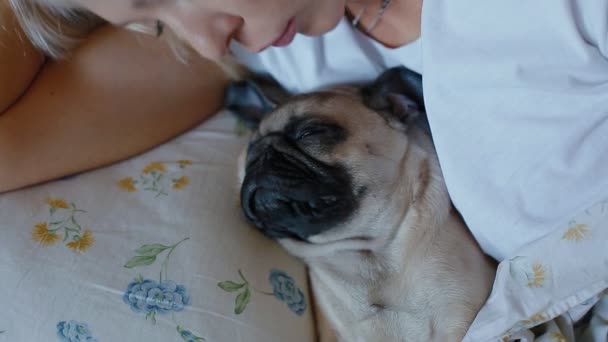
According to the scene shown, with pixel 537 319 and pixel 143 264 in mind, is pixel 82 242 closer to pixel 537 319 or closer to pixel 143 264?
pixel 143 264

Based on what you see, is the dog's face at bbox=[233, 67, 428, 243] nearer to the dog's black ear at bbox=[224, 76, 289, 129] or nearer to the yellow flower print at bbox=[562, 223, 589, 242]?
the dog's black ear at bbox=[224, 76, 289, 129]

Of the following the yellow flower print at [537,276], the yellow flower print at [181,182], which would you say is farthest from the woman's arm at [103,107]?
the yellow flower print at [537,276]

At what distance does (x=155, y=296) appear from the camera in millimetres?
886

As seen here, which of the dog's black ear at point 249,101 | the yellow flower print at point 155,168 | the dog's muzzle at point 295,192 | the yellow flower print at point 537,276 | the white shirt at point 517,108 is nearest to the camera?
the white shirt at point 517,108

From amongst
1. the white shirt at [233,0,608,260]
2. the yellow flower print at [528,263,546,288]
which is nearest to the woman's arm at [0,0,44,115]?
the white shirt at [233,0,608,260]

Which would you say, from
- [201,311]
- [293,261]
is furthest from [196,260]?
[293,261]

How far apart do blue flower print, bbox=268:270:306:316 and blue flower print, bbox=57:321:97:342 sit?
28 centimetres

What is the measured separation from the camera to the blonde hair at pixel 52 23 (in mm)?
971

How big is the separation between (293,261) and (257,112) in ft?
1.00

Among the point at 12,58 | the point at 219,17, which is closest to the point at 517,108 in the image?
the point at 219,17

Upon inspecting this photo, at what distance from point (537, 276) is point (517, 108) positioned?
0.23 metres

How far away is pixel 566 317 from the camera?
0.92 m

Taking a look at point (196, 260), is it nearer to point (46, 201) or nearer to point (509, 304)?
point (46, 201)

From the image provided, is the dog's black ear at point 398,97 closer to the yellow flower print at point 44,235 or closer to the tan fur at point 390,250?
the tan fur at point 390,250
